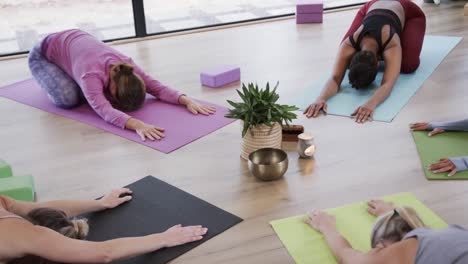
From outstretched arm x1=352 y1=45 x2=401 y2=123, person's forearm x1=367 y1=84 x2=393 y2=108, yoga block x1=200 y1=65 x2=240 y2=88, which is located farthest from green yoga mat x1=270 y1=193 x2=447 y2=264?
yoga block x1=200 y1=65 x2=240 y2=88

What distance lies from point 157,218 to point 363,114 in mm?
1418

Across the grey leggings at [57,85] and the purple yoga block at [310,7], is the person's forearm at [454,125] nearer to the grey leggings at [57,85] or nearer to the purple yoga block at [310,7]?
the grey leggings at [57,85]

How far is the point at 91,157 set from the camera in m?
2.71

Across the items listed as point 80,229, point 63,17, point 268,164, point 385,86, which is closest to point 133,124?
point 268,164

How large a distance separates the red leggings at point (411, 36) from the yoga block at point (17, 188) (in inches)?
90.1

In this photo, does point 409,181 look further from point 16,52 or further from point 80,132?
point 16,52

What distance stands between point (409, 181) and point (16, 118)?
2.29 meters

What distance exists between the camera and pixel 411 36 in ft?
12.0

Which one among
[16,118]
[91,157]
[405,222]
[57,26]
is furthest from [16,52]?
[405,222]

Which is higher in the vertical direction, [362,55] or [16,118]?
[362,55]

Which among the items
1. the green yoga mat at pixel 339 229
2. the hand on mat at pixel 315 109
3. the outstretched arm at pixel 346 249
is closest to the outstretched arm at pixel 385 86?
the hand on mat at pixel 315 109

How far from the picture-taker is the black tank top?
11.1 ft

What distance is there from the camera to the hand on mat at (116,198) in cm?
220

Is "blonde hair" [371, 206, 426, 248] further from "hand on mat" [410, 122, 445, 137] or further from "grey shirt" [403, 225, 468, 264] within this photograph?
"hand on mat" [410, 122, 445, 137]
